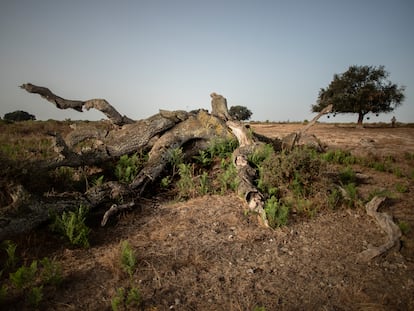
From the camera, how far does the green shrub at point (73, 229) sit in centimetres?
401

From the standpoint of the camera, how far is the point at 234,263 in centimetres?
362

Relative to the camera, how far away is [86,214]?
4961 mm

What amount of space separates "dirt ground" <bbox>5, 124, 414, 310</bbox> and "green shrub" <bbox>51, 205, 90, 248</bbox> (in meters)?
0.14

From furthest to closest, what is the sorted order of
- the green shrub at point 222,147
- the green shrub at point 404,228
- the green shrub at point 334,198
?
1. the green shrub at point 222,147
2. the green shrub at point 334,198
3. the green shrub at point 404,228

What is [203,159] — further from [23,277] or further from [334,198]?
[23,277]

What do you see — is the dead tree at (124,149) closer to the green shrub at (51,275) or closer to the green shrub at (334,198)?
the green shrub at (51,275)

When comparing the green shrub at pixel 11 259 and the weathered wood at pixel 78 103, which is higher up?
the weathered wood at pixel 78 103

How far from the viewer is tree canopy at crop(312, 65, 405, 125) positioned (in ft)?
87.5

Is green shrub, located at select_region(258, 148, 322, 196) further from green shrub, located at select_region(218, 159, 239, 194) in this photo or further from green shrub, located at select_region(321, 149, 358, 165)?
green shrub, located at select_region(321, 149, 358, 165)

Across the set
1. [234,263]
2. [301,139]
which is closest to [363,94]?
[301,139]

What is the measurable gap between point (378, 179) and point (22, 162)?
28.6ft

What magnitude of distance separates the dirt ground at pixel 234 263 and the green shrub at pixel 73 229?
14cm

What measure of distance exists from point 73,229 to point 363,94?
29.9 meters

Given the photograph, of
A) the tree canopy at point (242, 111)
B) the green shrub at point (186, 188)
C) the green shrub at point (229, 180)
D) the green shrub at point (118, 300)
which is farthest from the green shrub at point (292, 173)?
the tree canopy at point (242, 111)
